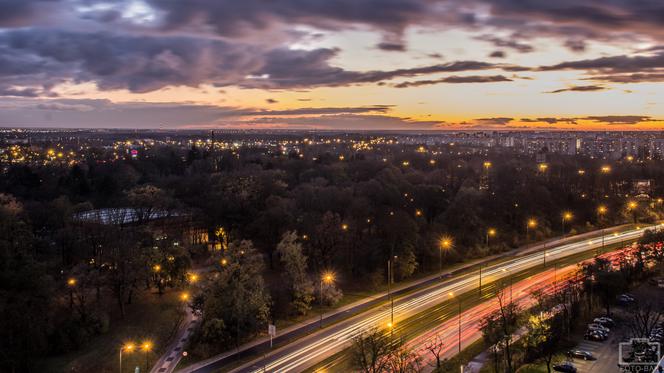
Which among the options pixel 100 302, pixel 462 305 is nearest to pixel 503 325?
pixel 462 305

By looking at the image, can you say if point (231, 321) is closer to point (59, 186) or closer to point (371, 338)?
point (371, 338)

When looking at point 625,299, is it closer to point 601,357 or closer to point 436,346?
point 601,357

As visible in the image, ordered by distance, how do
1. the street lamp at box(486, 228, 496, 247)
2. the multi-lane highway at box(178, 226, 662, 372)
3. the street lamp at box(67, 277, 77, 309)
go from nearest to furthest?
the multi-lane highway at box(178, 226, 662, 372)
the street lamp at box(67, 277, 77, 309)
the street lamp at box(486, 228, 496, 247)

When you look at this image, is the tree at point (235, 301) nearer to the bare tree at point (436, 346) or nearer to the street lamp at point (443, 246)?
the bare tree at point (436, 346)

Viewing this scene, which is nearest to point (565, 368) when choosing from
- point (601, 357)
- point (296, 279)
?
point (601, 357)

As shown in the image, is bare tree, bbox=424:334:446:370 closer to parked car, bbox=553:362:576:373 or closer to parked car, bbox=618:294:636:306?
parked car, bbox=553:362:576:373


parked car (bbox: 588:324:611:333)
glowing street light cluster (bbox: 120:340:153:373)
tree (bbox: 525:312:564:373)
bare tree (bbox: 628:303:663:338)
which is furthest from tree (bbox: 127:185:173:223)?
bare tree (bbox: 628:303:663:338)
